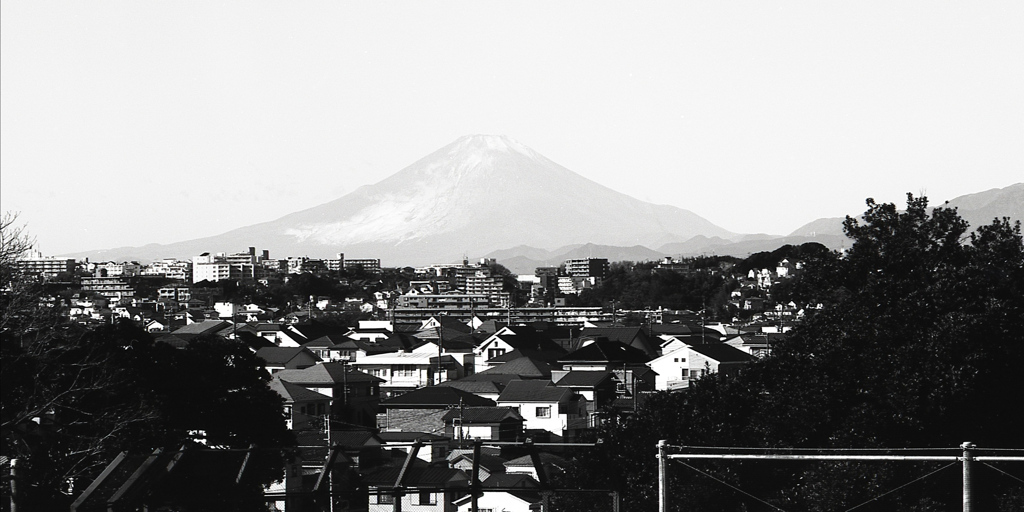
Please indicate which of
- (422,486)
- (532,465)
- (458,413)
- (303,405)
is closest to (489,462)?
(532,465)

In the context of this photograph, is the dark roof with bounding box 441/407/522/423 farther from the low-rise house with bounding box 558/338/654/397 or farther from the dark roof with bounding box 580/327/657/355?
the dark roof with bounding box 580/327/657/355

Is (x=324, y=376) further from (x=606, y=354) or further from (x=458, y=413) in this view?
(x=606, y=354)

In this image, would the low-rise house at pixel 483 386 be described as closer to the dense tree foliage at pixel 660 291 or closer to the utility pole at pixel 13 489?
the utility pole at pixel 13 489

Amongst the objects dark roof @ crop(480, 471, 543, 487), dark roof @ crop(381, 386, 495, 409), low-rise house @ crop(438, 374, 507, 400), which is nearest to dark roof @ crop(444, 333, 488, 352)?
low-rise house @ crop(438, 374, 507, 400)

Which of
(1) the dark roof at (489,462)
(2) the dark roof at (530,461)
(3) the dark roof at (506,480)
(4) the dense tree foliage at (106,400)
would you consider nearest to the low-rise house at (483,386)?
(2) the dark roof at (530,461)

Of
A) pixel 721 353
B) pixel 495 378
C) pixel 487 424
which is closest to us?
pixel 487 424

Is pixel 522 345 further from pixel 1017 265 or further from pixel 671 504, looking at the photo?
pixel 671 504

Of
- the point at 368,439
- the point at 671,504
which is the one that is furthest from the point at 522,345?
the point at 671,504
